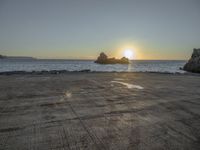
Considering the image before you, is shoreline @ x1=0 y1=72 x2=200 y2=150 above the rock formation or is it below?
below

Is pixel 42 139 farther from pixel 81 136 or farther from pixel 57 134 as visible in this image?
pixel 81 136

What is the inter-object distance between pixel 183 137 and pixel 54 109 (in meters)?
3.12

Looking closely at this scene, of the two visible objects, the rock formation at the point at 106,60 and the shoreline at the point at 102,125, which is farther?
the rock formation at the point at 106,60

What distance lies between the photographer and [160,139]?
275 cm

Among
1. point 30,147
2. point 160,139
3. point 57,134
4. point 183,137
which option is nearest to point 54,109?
point 57,134

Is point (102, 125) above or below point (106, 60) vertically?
below

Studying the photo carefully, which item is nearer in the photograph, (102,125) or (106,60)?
(102,125)

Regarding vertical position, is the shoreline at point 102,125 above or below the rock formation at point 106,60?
below

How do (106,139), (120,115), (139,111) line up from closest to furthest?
(106,139)
(120,115)
(139,111)

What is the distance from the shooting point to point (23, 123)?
343 cm

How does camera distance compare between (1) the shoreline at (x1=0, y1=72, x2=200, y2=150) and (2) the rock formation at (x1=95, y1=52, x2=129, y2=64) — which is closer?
(1) the shoreline at (x1=0, y1=72, x2=200, y2=150)

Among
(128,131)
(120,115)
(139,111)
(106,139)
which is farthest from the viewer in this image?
(139,111)

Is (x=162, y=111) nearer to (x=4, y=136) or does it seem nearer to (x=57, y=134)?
(x=57, y=134)

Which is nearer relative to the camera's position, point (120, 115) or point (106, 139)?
point (106, 139)
